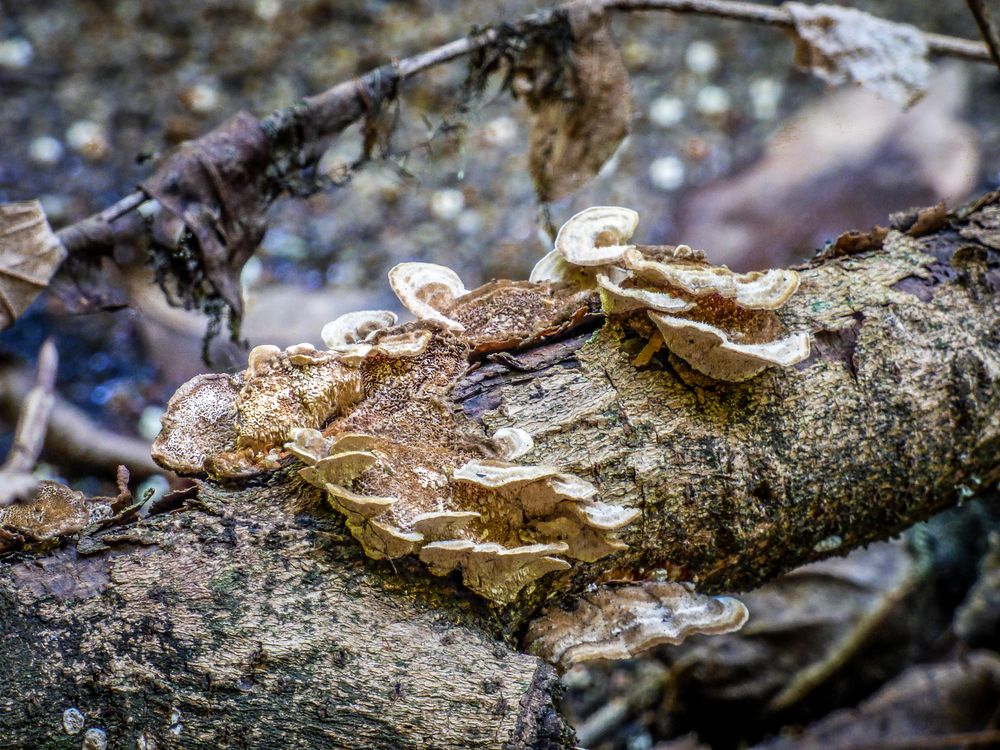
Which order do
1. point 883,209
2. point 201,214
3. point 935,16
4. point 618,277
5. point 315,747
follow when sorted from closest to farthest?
point 315,747 < point 618,277 < point 201,214 < point 883,209 < point 935,16

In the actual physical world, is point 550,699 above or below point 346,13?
below

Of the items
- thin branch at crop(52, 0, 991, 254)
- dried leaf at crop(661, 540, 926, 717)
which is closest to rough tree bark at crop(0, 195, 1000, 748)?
thin branch at crop(52, 0, 991, 254)

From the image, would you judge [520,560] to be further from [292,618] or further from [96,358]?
[96,358]

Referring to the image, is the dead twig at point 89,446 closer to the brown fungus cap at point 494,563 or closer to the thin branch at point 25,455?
the thin branch at point 25,455

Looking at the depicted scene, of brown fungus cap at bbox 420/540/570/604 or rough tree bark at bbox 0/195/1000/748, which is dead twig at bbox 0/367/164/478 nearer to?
rough tree bark at bbox 0/195/1000/748

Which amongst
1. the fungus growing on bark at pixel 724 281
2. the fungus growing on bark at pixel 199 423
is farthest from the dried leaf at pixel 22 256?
the fungus growing on bark at pixel 724 281

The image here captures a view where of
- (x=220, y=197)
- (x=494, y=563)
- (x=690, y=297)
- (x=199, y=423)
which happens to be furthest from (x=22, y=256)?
(x=690, y=297)

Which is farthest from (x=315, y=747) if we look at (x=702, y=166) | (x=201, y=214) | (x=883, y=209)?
(x=702, y=166)
